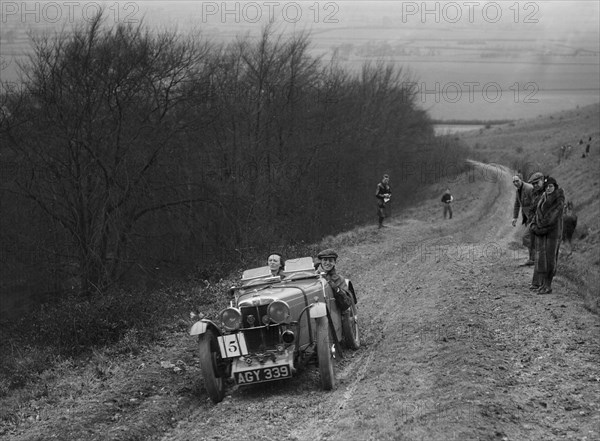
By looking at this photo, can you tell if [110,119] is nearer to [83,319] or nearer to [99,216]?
[99,216]

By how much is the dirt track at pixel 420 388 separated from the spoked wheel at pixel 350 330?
0.20 m

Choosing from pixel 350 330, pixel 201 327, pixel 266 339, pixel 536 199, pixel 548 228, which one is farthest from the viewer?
pixel 536 199

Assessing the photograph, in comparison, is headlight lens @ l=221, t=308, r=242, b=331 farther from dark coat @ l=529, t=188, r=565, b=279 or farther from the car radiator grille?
dark coat @ l=529, t=188, r=565, b=279

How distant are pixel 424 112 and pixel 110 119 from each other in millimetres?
42226

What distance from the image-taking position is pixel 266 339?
9.30 metres

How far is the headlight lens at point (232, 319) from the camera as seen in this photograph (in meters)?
9.15

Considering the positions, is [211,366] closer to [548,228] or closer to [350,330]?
[350,330]

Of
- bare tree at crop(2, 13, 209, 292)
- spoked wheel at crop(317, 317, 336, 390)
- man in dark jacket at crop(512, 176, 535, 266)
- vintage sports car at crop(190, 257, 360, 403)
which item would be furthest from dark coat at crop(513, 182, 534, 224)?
bare tree at crop(2, 13, 209, 292)

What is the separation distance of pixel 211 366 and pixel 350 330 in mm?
2849

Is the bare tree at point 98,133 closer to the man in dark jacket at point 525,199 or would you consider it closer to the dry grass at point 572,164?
the man in dark jacket at point 525,199

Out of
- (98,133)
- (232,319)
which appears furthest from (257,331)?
(98,133)

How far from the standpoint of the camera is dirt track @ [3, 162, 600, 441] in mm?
7445

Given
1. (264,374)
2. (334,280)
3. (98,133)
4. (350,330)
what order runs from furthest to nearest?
(98,133) < (334,280) < (350,330) < (264,374)

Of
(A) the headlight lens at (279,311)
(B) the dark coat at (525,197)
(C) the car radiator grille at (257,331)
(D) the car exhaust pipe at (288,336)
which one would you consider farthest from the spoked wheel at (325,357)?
(B) the dark coat at (525,197)
